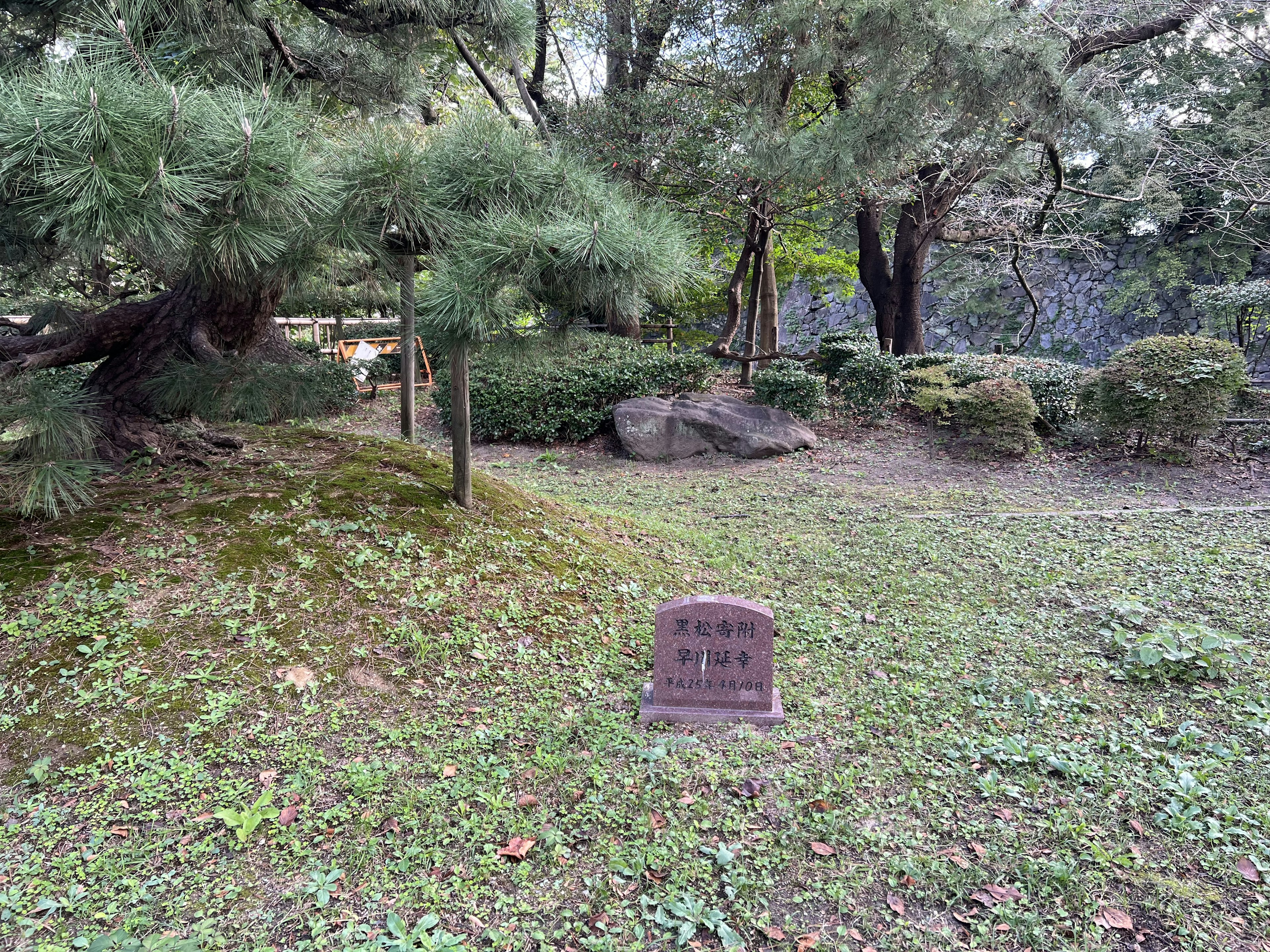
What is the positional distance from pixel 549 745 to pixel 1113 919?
1.74 m

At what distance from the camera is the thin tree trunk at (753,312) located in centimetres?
897

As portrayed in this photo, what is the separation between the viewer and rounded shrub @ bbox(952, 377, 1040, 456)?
7.11 metres

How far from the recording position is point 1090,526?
5.20 m

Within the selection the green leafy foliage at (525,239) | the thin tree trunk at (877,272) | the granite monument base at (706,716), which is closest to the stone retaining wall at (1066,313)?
the thin tree trunk at (877,272)

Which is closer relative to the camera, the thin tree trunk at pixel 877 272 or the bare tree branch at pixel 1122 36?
the bare tree branch at pixel 1122 36

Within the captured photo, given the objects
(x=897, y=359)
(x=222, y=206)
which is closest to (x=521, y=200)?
(x=222, y=206)

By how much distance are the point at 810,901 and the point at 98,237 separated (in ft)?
8.94

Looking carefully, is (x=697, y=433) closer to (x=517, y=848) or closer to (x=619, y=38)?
(x=619, y=38)

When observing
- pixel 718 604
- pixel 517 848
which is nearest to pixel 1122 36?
pixel 718 604

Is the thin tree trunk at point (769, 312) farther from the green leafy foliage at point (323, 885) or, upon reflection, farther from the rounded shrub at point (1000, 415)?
the green leafy foliage at point (323, 885)

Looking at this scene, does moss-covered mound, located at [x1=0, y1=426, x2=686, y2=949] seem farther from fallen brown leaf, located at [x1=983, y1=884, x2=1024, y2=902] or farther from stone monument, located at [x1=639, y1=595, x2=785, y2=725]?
fallen brown leaf, located at [x1=983, y1=884, x2=1024, y2=902]

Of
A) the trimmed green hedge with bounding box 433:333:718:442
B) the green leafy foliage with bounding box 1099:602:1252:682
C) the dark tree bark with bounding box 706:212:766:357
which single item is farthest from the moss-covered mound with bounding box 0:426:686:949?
the dark tree bark with bounding box 706:212:766:357

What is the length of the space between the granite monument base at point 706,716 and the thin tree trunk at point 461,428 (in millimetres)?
1716

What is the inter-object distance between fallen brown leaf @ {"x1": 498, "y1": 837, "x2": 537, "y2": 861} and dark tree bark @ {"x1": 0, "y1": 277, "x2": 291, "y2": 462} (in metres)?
2.89
